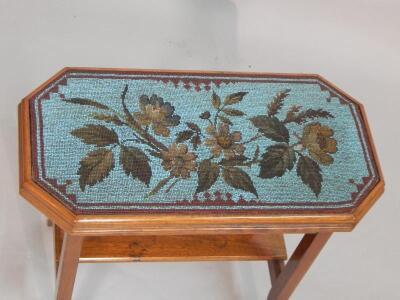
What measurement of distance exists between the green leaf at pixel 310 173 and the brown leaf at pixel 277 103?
14cm

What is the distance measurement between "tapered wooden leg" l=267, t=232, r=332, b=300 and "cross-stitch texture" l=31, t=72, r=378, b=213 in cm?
17

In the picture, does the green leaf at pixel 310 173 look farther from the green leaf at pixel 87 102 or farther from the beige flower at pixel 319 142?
the green leaf at pixel 87 102

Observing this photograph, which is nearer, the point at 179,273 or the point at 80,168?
the point at 80,168

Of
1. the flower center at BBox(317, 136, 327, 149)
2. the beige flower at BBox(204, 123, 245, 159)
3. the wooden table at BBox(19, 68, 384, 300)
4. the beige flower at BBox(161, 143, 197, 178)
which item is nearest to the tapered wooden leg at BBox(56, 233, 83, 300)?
the wooden table at BBox(19, 68, 384, 300)

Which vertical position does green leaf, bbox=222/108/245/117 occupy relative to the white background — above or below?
above

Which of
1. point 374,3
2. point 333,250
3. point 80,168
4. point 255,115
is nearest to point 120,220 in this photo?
point 80,168

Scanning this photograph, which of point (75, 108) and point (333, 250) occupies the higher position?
point (75, 108)

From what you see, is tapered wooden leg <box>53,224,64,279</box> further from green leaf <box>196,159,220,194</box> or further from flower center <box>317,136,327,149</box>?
flower center <box>317,136,327,149</box>

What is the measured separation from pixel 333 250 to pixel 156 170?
0.86 meters

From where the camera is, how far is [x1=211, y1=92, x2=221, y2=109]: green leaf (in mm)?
1656

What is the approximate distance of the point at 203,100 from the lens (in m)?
1.66

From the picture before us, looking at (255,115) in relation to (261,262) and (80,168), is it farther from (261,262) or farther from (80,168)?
(261,262)

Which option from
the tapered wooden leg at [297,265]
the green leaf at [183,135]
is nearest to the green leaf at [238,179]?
the green leaf at [183,135]

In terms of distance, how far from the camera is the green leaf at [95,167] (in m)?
1.47
